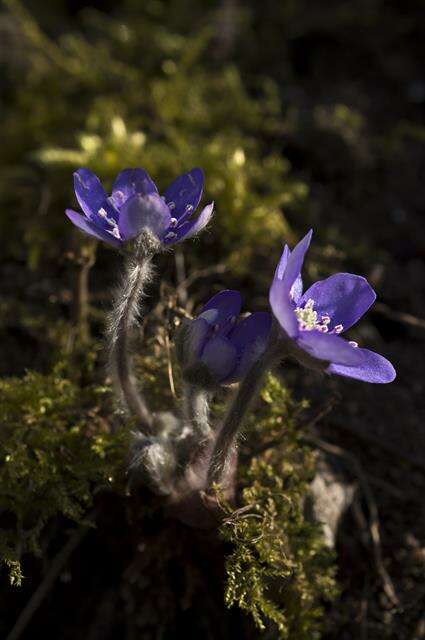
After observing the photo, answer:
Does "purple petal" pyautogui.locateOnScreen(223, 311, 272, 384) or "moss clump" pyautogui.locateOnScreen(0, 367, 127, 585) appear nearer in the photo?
"purple petal" pyautogui.locateOnScreen(223, 311, 272, 384)

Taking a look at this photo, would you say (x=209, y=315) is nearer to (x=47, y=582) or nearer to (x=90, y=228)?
(x=90, y=228)

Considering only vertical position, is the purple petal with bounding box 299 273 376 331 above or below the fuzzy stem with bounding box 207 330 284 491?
above

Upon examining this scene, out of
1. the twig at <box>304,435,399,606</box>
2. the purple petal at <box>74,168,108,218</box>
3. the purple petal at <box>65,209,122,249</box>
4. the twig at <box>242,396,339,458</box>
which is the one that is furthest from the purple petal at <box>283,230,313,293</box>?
the twig at <box>304,435,399,606</box>

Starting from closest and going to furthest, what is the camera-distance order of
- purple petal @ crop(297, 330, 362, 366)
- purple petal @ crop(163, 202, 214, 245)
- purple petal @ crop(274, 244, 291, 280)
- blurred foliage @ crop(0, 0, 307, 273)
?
purple petal @ crop(297, 330, 362, 366) → purple petal @ crop(274, 244, 291, 280) → purple petal @ crop(163, 202, 214, 245) → blurred foliage @ crop(0, 0, 307, 273)

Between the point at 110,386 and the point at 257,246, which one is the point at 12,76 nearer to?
the point at 257,246

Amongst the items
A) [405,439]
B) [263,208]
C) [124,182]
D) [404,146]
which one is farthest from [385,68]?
[124,182]

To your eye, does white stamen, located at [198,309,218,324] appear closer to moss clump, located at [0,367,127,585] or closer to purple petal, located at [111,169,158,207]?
purple petal, located at [111,169,158,207]
